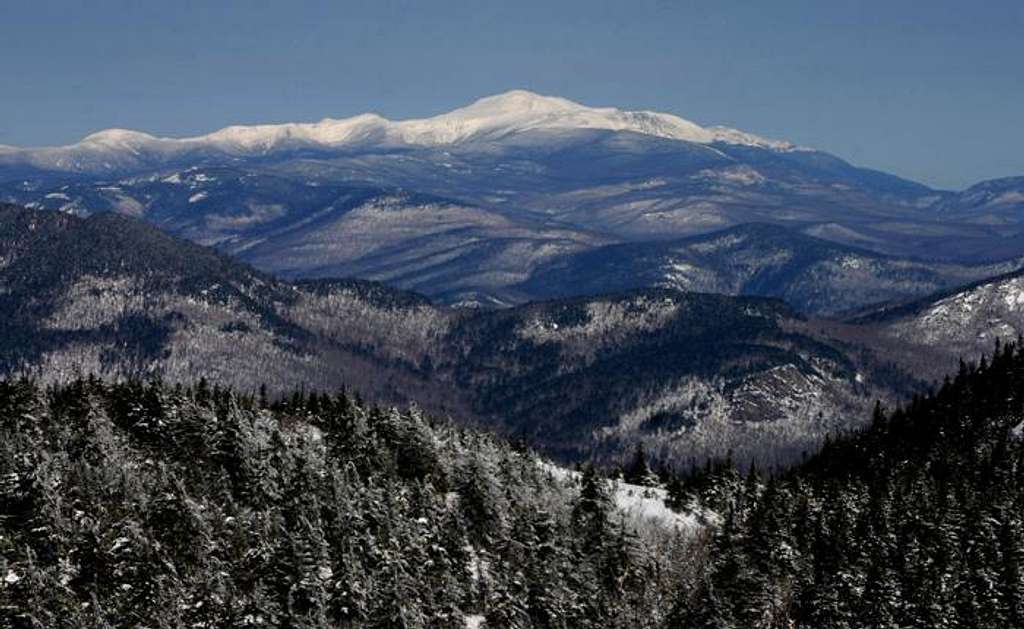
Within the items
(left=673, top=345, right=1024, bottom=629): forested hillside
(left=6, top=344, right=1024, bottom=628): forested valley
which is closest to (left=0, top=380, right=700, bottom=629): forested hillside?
(left=6, top=344, right=1024, bottom=628): forested valley

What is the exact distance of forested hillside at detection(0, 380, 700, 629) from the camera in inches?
4609

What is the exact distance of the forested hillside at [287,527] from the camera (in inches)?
4609

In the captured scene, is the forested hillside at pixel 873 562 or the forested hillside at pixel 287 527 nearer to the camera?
the forested hillside at pixel 287 527

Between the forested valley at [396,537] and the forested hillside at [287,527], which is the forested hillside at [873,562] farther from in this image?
the forested hillside at [287,527]

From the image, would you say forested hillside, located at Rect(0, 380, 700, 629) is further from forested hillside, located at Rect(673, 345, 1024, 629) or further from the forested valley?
forested hillside, located at Rect(673, 345, 1024, 629)

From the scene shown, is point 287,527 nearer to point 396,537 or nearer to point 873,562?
point 396,537

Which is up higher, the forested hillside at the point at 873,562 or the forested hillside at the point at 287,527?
the forested hillside at the point at 287,527

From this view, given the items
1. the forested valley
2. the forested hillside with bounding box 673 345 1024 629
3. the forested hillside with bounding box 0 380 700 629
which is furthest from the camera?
the forested hillside with bounding box 673 345 1024 629

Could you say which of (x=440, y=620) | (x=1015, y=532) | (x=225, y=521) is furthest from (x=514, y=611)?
(x=1015, y=532)

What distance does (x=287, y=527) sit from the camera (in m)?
137

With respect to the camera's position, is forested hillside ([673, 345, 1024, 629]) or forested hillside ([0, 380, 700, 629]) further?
forested hillside ([673, 345, 1024, 629])

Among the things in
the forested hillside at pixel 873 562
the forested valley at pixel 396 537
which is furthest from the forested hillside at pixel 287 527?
the forested hillside at pixel 873 562

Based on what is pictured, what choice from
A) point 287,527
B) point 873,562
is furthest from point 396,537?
point 873,562

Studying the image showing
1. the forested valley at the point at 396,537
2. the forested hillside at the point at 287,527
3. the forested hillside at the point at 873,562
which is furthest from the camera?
the forested hillside at the point at 873,562
